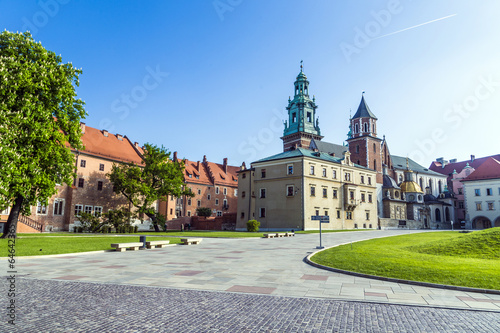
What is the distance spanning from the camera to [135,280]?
32.4 ft

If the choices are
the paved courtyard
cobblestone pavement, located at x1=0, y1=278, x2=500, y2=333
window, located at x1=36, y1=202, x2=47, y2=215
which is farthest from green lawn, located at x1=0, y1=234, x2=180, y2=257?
window, located at x1=36, y1=202, x2=47, y2=215

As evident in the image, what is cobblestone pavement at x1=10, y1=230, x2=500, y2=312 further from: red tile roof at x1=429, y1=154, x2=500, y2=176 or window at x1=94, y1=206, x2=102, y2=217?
red tile roof at x1=429, y1=154, x2=500, y2=176

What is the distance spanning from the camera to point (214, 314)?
21.0 feet

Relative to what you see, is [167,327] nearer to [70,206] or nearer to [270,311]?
[270,311]

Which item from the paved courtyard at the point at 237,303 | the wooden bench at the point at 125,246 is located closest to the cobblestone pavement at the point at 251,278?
the paved courtyard at the point at 237,303

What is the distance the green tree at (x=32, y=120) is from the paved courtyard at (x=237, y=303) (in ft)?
44.2

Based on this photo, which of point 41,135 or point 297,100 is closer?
point 41,135

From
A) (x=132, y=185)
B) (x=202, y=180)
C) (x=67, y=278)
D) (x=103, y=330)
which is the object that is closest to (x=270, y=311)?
(x=103, y=330)

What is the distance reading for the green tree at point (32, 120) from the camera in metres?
21.7

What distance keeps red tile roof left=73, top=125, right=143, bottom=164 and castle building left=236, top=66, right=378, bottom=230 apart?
19011mm

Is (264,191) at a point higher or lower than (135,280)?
higher

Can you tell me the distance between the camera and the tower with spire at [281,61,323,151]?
79.7 metres

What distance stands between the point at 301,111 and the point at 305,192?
34.9m

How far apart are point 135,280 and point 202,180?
62.5 m
